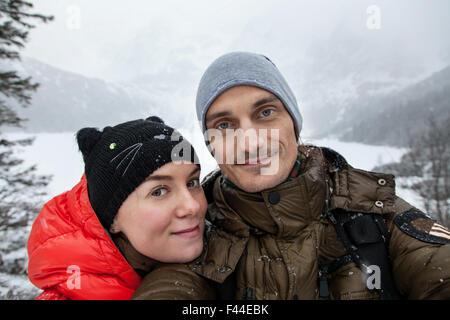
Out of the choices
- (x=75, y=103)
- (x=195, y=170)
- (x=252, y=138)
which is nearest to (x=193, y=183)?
(x=195, y=170)

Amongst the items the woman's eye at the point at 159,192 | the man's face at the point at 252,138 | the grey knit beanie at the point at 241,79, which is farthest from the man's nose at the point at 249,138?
the woman's eye at the point at 159,192

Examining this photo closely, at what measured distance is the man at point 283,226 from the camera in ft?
5.31

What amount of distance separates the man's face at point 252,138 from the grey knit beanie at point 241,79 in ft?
0.18

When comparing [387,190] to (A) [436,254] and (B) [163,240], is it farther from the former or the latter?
(B) [163,240]

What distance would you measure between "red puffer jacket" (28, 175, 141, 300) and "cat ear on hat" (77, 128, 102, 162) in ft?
1.48

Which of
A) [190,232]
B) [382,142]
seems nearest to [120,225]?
[190,232]

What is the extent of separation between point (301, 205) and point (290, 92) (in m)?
1.11

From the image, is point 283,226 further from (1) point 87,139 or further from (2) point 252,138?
(1) point 87,139

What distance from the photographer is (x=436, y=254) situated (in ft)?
4.90

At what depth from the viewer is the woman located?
172 centimetres

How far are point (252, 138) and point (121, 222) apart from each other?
125 centimetres

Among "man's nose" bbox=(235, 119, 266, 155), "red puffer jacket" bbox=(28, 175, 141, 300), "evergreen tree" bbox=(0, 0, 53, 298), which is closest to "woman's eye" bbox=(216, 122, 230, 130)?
"man's nose" bbox=(235, 119, 266, 155)

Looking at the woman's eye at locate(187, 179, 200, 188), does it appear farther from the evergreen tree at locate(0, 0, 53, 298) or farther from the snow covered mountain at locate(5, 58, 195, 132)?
the snow covered mountain at locate(5, 58, 195, 132)

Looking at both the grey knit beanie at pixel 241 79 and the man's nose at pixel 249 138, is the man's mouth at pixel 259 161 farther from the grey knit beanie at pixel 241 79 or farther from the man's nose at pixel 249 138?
the grey knit beanie at pixel 241 79
